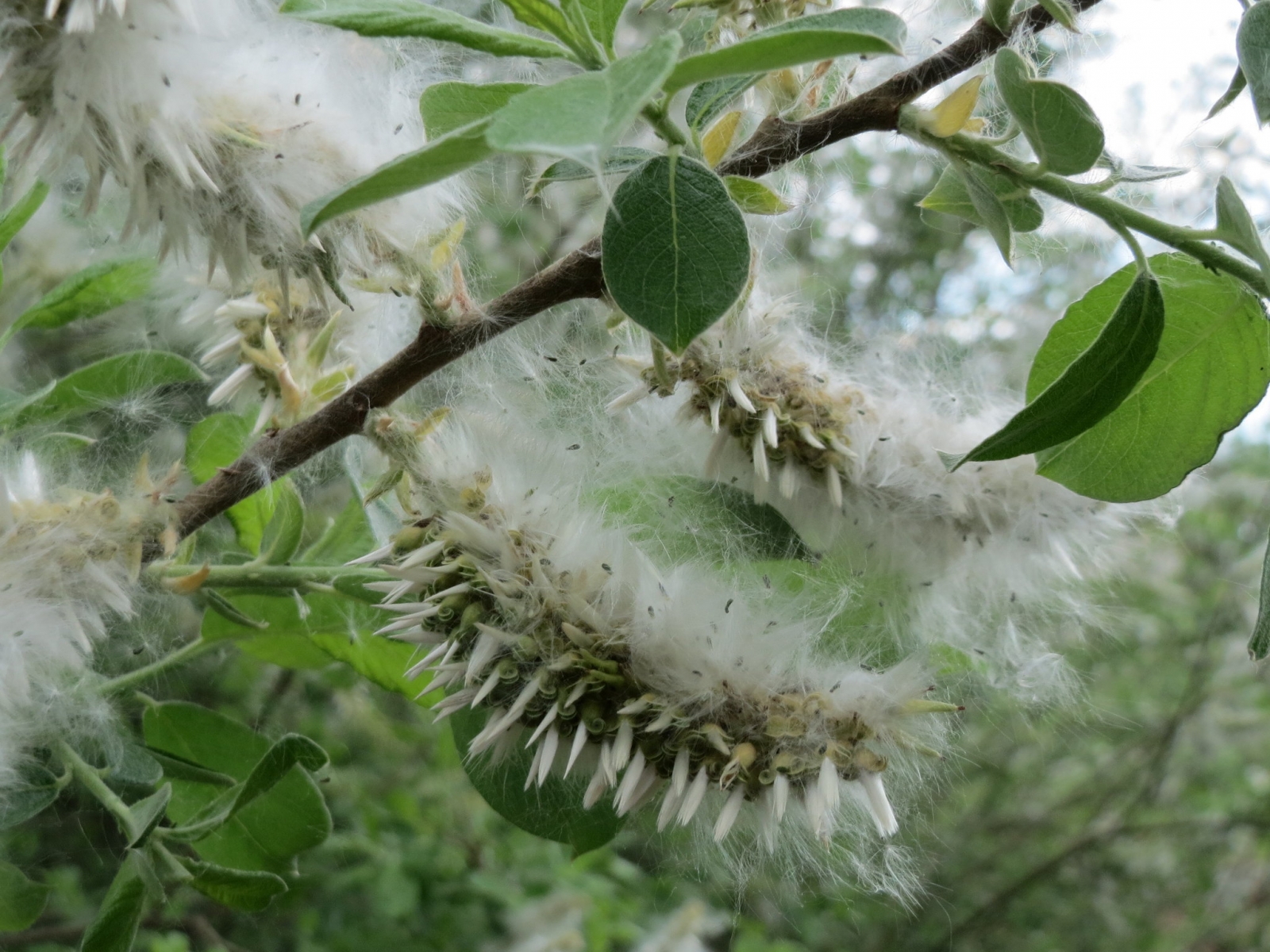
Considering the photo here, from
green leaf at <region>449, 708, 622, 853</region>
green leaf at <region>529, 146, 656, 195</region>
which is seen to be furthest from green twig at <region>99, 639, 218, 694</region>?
green leaf at <region>529, 146, 656, 195</region>

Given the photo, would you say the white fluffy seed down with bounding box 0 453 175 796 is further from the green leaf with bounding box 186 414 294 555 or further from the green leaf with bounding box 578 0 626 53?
the green leaf with bounding box 578 0 626 53

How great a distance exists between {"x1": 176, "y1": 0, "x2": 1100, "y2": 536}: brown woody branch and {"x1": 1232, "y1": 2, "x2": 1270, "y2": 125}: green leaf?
136 millimetres

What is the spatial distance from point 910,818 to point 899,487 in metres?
0.31

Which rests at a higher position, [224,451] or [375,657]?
[224,451]

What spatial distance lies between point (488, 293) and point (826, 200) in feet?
0.99

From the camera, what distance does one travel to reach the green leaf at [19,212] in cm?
73

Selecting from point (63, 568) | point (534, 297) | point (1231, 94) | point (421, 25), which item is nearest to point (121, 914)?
point (63, 568)

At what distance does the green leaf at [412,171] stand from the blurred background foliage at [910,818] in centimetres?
44

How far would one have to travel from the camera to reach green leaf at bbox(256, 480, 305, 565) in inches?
29.5

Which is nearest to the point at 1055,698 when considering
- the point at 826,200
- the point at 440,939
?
the point at 826,200

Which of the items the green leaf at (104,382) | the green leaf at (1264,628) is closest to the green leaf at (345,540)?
the green leaf at (104,382)

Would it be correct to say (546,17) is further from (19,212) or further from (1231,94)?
(19,212)

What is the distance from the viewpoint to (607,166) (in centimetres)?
49

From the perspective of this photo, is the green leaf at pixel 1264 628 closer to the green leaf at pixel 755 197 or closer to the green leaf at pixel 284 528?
the green leaf at pixel 755 197
